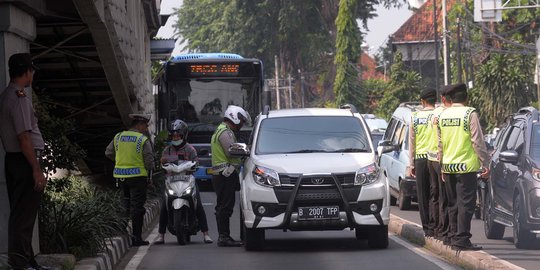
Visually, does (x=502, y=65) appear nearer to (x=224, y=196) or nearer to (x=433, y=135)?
(x=224, y=196)

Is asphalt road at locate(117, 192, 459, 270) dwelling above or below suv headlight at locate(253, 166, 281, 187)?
below

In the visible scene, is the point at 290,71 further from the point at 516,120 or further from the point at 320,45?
the point at 516,120

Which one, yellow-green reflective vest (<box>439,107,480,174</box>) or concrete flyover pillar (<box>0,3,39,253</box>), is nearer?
concrete flyover pillar (<box>0,3,39,253</box>)

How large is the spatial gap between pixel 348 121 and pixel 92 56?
18.9 feet

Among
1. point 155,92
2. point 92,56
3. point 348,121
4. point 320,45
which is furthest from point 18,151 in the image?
point 320,45

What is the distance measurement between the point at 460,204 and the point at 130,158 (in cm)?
463

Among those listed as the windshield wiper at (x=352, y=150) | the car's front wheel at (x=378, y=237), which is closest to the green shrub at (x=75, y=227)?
the windshield wiper at (x=352, y=150)

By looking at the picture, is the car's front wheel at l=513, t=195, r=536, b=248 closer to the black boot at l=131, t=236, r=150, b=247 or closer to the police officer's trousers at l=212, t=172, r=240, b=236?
the police officer's trousers at l=212, t=172, r=240, b=236

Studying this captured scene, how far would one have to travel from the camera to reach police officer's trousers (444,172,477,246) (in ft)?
44.7

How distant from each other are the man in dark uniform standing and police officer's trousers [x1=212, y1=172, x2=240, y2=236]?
5.61m

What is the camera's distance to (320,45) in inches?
3041

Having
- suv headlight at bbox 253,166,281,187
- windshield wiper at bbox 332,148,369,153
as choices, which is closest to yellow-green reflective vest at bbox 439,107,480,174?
windshield wiper at bbox 332,148,369,153

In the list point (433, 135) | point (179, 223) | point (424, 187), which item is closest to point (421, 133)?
point (433, 135)

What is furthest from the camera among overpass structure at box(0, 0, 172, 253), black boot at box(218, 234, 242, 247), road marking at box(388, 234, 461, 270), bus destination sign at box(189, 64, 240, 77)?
bus destination sign at box(189, 64, 240, 77)
